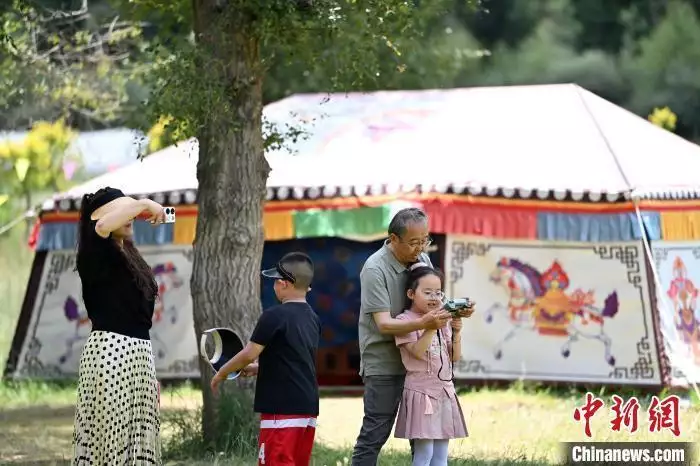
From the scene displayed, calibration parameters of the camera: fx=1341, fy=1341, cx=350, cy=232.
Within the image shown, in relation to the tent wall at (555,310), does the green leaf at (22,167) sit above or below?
above

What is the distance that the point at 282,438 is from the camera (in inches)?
213

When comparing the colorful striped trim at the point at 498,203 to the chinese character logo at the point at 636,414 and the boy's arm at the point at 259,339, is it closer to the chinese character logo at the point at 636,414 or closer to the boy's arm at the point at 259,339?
the chinese character logo at the point at 636,414

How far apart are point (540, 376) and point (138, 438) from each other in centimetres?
536

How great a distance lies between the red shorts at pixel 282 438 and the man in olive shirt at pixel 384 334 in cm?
34

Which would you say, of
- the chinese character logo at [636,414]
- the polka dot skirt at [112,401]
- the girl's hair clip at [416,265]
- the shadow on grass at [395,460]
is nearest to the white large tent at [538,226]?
the chinese character logo at [636,414]

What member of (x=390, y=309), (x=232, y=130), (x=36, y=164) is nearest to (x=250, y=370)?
(x=390, y=309)

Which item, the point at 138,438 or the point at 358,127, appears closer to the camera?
the point at 138,438

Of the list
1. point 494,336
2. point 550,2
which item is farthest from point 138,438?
point 550,2

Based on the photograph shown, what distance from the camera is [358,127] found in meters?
11.4

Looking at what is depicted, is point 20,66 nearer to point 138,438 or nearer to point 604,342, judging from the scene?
point 604,342

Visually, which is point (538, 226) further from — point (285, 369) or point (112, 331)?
point (112, 331)

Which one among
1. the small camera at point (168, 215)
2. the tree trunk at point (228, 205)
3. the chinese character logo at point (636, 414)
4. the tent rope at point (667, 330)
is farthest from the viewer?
the tent rope at point (667, 330)

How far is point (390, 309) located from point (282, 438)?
0.71m

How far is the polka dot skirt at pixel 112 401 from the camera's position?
217 inches
